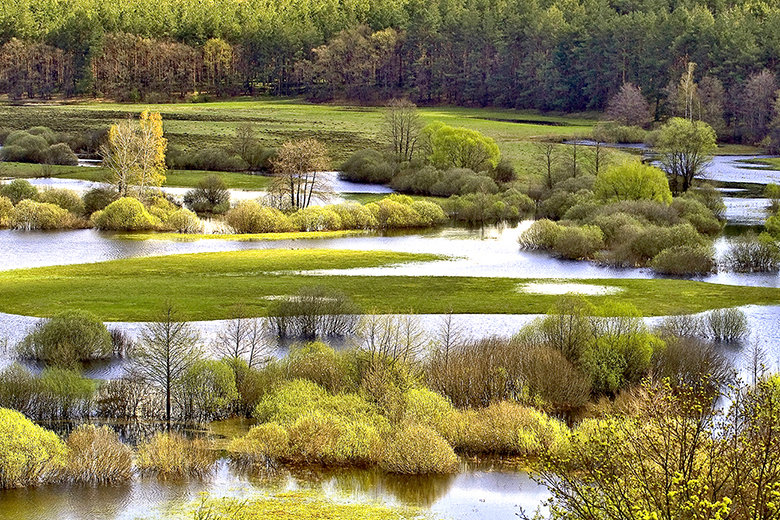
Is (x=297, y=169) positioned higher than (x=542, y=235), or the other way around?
(x=297, y=169)

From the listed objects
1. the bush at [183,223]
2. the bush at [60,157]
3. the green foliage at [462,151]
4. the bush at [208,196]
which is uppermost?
the green foliage at [462,151]

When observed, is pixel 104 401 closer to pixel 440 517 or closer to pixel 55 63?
pixel 440 517

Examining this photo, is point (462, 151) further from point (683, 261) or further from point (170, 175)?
point (683, 261)

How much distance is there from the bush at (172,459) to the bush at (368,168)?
75232 millimetres

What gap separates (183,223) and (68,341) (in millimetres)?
37398

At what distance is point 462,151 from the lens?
101750mm

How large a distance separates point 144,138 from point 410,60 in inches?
4042

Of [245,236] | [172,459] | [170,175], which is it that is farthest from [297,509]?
[170,175]

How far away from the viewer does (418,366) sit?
3678cm

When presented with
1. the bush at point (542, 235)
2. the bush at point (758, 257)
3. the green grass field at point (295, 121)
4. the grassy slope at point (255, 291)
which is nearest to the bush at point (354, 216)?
the bush at point (542, 235)

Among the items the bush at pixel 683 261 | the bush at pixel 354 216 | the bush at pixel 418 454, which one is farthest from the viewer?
the bush at pixel 354 216

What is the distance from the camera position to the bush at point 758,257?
62250 millimetres

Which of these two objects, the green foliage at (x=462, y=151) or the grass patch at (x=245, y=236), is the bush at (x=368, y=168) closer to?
the green foliage at (x=462, y=151)

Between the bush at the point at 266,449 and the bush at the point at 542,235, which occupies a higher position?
the bush at the point at 542,235
